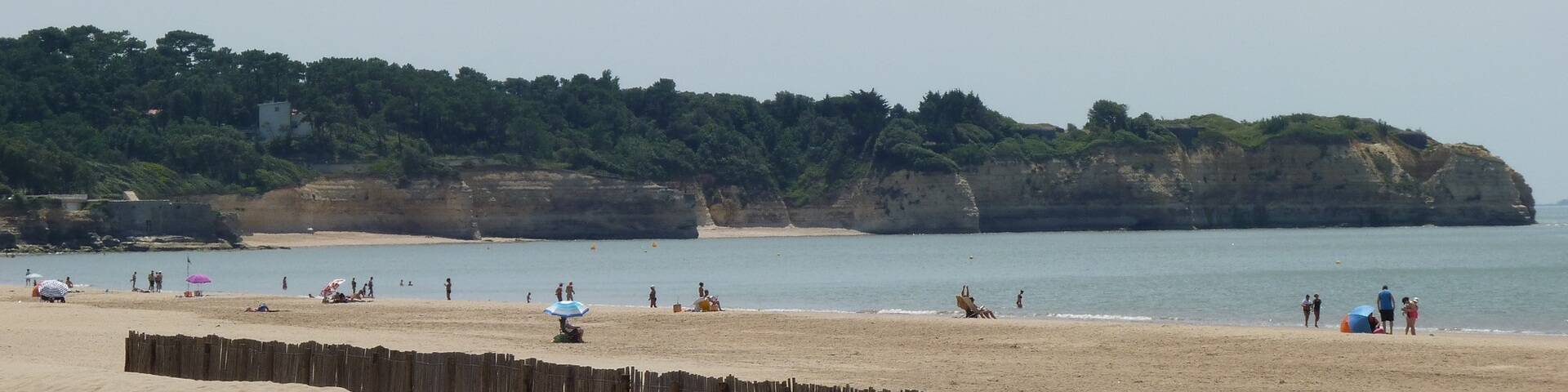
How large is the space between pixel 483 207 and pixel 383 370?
96.2 meters

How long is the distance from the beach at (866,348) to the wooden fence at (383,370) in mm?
228

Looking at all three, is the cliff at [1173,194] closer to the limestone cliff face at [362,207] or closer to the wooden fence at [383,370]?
the limestone cliff face at [362,207]

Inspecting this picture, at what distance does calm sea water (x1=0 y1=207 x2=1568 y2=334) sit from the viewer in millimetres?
41281

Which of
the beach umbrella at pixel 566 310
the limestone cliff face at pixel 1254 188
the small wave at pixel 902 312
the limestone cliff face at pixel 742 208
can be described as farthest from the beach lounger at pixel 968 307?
the limestone cliff face at pixel 742 208

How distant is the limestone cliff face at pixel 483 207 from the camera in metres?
102

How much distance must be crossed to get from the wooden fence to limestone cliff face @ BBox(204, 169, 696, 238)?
85465 millimetres

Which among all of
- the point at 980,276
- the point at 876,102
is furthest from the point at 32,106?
the point at 980,276

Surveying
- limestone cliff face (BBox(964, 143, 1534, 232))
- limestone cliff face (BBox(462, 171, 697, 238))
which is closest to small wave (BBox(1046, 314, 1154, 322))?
limestone cliff face (BBox(462, 171, 697, 238))

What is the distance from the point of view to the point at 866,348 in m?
26.1

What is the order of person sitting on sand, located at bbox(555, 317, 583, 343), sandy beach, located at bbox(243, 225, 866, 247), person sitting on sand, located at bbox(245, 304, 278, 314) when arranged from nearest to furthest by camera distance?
person sitting on sand, located at bbox(555, 317, 583, 343) → person sitting on sand, located at bbox(245, 304, 278, 314) → sandy beach, located at bbox(243, 225, 866, 247)

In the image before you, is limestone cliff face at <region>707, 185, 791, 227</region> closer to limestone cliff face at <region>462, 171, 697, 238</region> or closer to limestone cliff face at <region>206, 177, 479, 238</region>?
limestone cliff face at <region>462, 171, 697, 238</region>

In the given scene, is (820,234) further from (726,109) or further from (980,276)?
(980,276)

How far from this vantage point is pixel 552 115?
132m

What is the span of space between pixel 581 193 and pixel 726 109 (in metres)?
31.3
